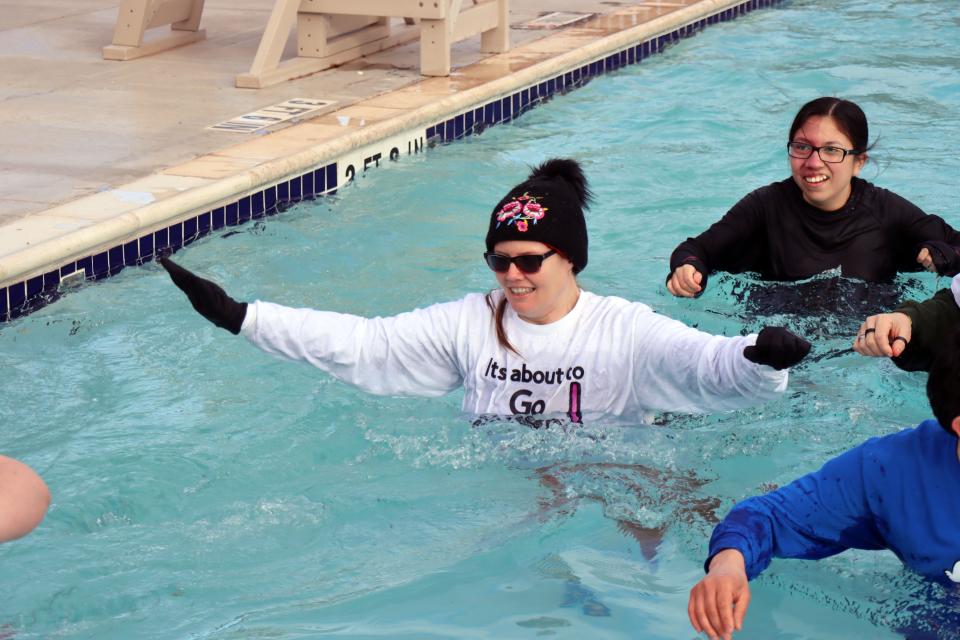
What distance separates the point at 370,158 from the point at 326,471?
13.2 ft

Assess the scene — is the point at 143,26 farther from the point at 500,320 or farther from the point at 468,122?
the point at 500,320

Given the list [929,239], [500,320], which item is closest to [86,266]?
[500,320]

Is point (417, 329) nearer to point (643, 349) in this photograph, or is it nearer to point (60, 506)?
point (643, 349)

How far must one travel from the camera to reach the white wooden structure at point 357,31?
383 inches

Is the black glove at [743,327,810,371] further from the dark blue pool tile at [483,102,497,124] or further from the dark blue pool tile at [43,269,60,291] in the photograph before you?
the dark blue pool tile at [483,102,497,124]

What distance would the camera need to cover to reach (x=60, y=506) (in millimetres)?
4707

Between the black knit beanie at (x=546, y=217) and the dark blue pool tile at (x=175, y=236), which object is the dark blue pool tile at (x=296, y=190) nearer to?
the dark blue pool tile at (x=175, y=236)

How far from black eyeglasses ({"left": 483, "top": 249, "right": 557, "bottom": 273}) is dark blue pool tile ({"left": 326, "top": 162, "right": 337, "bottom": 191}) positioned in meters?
4.35

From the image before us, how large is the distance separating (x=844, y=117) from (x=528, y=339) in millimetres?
1740

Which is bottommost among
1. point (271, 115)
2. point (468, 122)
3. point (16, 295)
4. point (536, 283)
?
point (16, 295)

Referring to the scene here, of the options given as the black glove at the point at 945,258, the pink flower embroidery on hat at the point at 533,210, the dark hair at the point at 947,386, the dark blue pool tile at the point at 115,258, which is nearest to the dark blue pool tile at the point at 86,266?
the dark blue pool tile at the point at 115,258

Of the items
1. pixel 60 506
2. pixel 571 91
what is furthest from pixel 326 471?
pixel 571 91

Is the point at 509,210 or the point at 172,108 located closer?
the point at 509,210

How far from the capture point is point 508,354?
4238 mm
